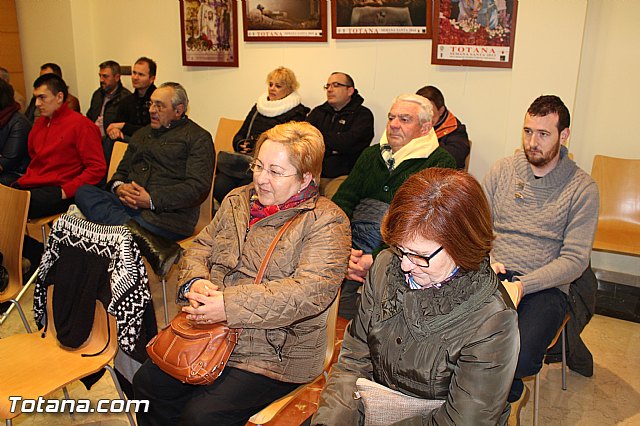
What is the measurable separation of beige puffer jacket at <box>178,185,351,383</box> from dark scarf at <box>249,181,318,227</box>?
3 cm

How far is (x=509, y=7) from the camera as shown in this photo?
3867 millimetres

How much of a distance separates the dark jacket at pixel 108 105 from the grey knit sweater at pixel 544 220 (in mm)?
4035

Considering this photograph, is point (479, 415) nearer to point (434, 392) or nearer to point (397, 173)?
point (434, 392)

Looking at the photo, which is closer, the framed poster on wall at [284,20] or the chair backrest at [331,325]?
the chair backrest at [331,325]

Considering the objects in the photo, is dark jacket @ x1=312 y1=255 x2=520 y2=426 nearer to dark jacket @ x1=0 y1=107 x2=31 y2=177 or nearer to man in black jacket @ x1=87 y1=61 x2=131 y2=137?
dark jacket @ x1=0 y1=107 x2=31 y2=177

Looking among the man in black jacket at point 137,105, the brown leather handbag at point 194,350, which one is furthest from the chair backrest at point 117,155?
the brown leather handbag at point 194,350

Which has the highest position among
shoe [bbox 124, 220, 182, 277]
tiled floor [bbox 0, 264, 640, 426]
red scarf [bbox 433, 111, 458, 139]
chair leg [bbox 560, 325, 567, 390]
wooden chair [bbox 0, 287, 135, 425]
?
red scarf [bbox 433, 111, 458, 139]

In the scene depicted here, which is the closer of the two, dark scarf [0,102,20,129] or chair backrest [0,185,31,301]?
chair backrest [0,185,31,301]

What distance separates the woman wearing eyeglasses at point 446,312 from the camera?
1408mm

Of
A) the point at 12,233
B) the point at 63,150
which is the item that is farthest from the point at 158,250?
the point at 63,150

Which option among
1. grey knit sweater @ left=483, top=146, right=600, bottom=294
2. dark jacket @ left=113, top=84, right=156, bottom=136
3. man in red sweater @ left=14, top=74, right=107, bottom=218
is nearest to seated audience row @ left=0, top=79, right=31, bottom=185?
man in red sweater @ left=14, top=74, right=107, bottom=218

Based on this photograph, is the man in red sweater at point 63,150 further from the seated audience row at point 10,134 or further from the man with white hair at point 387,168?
the man with white hair at point 387,168

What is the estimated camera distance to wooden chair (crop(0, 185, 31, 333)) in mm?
2586

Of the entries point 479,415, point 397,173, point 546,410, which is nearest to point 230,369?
point 479,415
